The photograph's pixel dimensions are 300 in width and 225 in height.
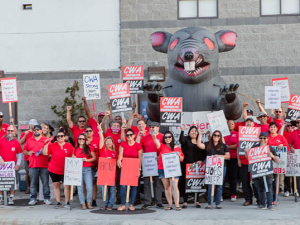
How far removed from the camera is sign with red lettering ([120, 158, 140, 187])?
10.1m

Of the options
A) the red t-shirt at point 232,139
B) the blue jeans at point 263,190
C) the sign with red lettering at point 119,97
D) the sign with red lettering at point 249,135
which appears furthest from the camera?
the sign with red lettering at point 119,97

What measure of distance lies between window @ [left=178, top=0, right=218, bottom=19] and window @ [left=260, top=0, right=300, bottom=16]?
1.35 meters

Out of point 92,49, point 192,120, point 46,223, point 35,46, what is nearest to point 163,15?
point 92,49

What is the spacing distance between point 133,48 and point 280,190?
5902 mm

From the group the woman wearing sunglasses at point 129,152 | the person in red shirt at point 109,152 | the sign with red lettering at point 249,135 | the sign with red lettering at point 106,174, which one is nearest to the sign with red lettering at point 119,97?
the person in red shirt at point 109,152

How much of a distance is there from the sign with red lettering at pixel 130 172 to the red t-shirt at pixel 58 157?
4.23 ft

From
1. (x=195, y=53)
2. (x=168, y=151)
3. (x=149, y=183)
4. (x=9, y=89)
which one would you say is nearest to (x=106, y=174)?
(x=149, y=183)

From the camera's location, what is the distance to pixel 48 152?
35.7ft

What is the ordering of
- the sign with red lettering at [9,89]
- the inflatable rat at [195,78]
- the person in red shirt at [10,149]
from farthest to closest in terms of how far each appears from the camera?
1. the sign with red lettering at [9,89]
2. the person in red shirt at [10,149]
3. the inflatable rat at [195,78]

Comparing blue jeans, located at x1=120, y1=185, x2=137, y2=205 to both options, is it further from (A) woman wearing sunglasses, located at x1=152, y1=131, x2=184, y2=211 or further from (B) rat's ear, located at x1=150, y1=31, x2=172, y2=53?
(B) rat's ear, located at x1=150, y1=31, x2=172, y2=53

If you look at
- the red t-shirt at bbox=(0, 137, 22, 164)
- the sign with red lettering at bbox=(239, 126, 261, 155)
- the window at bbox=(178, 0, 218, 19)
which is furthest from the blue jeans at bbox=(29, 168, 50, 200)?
the window at bbox=(178, 0, 218, 19)

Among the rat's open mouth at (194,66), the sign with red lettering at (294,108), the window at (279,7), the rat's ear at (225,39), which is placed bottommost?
the sign with red lettering at (294,108)

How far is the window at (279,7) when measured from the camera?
48.4 ft

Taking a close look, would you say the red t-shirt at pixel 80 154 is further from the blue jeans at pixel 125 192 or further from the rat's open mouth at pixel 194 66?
the rat's open mouth at pixel 194 66
